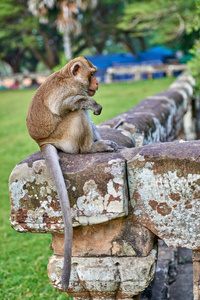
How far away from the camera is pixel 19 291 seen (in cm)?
312

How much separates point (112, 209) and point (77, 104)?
0.65 m

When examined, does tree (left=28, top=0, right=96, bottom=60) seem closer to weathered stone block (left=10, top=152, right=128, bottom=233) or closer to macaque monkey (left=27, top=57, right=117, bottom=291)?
macaque monkey (left=27, top=57, right=117, bottom=291)

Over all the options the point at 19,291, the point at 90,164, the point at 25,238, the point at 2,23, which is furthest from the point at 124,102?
the point at 2,23

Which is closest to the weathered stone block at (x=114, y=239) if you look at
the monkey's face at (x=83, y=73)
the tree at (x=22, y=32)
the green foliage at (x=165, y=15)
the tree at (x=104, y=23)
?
the monkey's face at (x=83, y=73)

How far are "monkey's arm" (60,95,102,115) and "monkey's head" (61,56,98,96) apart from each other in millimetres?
101

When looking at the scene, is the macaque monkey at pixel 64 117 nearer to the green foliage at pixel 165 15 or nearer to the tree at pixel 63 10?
the green foliage at pixel 165 15

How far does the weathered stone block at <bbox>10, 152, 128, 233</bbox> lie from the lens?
1.99 meters

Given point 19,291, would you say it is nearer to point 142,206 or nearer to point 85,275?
point 85,275

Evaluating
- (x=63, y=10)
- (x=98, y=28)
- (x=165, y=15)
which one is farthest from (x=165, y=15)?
(x=98, y=28)

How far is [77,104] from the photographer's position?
2.34 m

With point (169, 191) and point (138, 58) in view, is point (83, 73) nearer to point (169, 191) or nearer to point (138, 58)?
point (169, 191)

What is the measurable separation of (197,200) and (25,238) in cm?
276

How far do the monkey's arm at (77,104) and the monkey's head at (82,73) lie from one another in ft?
0.33

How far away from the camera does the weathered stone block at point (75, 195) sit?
1991 mm
